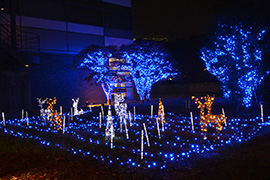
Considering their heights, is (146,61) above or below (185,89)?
above

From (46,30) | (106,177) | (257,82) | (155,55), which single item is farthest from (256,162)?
(46,30)

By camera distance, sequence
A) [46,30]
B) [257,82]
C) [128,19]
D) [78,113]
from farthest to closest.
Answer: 1. [128,19]
2. [46,30]
3. [78,113]
4. [257,82]

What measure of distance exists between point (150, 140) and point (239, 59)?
7864mm

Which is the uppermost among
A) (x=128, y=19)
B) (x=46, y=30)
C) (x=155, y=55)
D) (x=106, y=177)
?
(x=128, y=19)

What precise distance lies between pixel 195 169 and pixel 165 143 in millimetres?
2316

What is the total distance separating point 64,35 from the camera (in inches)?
845

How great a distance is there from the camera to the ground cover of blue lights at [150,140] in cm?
613

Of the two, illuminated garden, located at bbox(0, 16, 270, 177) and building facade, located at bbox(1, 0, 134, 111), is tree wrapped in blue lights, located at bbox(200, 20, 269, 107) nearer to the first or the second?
illuminated garden, located at bbox(0, 16, 270, 177)

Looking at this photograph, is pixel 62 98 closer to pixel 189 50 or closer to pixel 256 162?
pixel 256 162

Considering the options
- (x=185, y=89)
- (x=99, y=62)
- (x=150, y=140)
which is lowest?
(x=150, y=140)

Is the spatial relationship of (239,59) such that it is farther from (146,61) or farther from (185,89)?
(185,89)

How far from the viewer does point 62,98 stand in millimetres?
21297

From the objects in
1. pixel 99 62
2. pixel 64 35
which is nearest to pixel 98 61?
pixel 99 62

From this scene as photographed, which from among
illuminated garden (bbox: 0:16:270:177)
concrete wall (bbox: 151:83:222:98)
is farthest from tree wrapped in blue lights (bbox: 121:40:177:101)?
concrete wall (bbox: 151:83:222:98)
